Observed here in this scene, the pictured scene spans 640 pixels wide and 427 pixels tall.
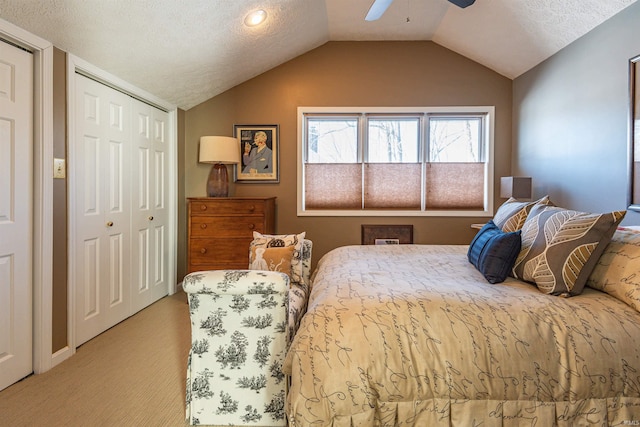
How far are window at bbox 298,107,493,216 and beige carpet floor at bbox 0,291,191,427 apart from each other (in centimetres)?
218

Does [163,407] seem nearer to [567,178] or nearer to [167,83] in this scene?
[167,83]

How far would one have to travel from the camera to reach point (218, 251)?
11.9 feet

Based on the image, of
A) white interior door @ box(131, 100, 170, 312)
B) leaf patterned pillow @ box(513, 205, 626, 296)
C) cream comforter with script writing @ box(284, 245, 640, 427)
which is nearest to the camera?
cream comforter with script writing @ box(284, 245, 640, 427)

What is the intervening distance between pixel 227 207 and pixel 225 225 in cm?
18

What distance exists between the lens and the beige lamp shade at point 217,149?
383cm

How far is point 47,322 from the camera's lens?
231 cm

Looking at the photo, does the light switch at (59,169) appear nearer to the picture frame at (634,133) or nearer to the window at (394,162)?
the window at (394,162)

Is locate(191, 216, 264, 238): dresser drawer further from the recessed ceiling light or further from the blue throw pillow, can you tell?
the blue throw pillow

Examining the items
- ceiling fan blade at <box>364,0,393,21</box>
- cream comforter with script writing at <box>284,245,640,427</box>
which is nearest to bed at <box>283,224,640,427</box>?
cream comforter with script writing at <box>284,245,640,427</box>

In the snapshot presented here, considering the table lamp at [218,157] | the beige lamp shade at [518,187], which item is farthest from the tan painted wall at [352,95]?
the beige lamp shade at [518,187]

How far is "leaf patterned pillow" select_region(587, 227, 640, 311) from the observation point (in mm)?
1520

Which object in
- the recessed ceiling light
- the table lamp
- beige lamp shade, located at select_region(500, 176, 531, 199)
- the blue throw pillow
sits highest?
the recessed ceiling light

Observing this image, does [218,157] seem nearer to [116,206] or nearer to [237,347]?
[116,206]

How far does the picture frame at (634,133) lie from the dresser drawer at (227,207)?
2.97 meters
